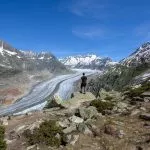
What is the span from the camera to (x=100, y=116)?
24.1 m

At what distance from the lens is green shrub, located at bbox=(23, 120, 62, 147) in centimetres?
2039

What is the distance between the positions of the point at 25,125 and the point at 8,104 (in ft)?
497

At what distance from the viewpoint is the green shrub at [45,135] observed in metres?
20.4

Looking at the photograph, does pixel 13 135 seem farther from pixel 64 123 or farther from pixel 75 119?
pixel 75 119

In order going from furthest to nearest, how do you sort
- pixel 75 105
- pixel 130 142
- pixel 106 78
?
pixel 106 78
pixel 75 105
pixel 130 142

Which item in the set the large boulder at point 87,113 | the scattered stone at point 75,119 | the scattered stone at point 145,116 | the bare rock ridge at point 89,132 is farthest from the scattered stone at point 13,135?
the scattered stone at point 145,116

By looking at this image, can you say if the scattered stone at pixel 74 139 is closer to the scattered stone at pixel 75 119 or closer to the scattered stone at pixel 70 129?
the scattered stone at pixel 70 129

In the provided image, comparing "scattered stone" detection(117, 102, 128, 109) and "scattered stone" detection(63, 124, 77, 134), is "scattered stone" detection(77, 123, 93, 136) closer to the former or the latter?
"scattered stone" detection(63, 124, 77, 134)

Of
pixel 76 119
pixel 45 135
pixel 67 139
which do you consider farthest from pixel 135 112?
pixel 45 135

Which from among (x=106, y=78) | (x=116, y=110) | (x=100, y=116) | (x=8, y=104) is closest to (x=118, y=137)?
(x=100, y=116)

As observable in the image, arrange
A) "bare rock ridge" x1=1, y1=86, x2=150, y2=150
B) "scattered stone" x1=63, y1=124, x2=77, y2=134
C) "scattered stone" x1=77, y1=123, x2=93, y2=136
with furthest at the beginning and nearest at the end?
1. "scattered stone" x1=63, y1=124, x2=77, y2=134
2. "scattered stone" x1=77, y1=123, x2=93, y2=136
3. "bare rock ridge" x1=1, y1=86, x2=150, y2=150

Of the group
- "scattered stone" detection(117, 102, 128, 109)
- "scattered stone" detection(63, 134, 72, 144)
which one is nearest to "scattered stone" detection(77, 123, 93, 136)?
"scattered stone" detection(63, 134, 72, 144)

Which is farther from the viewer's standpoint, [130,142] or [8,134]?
[8,134]

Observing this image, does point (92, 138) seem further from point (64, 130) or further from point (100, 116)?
point (100, 116)
